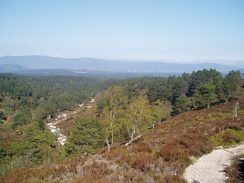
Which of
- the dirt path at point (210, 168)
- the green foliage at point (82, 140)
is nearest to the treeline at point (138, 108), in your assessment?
the green foliage at point (82, 140)

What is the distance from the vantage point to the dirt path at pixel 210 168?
529cm

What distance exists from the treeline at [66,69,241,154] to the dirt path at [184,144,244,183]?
9270 millimetres

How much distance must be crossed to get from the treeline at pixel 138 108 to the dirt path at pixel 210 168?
9270 millimetres

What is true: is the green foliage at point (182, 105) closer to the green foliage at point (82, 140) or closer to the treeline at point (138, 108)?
the treeline at point (138, 108)

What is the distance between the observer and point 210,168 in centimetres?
601

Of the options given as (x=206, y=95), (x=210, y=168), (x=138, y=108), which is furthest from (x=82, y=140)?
(x=206, y=95)

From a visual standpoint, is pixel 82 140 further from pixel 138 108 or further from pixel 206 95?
pixel 206 95

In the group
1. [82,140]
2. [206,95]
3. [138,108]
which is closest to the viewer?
[138,108]

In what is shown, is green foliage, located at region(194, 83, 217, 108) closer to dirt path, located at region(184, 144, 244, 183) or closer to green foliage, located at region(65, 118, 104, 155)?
green foliage, located at region(65, 118, 104, 155)

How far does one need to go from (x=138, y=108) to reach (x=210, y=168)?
42.8 ft

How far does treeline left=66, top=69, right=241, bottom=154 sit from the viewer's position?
19281 millimetres

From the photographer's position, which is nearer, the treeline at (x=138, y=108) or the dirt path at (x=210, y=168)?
the dirt path at (x=210, y=168)

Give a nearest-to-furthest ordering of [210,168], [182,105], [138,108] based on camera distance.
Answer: [210,168] < [138,108] < [182,105]

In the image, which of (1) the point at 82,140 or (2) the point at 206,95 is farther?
(2) the point at 206,95
